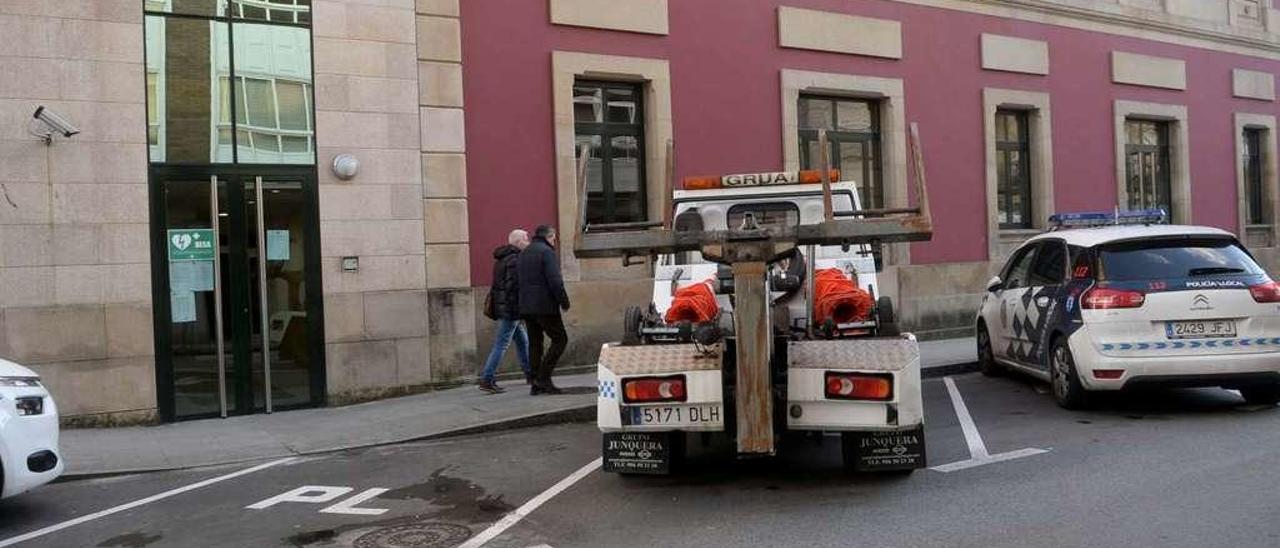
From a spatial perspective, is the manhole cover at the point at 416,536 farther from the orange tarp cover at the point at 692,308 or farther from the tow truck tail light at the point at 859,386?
the tow truck tail light at the point at 859,386

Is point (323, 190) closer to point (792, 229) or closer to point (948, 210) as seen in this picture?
point (792, 229)

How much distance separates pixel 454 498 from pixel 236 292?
4916 millimetres

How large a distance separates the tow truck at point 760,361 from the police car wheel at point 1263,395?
167 inches

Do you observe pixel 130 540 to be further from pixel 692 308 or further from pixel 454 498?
pixel 692 308

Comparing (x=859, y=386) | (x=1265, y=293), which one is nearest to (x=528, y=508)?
(x=859, y=386)

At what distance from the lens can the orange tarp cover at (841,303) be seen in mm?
6605

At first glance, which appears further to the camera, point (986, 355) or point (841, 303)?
point (986, 355)

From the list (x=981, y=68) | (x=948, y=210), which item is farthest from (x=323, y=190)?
(x=981, y=68)

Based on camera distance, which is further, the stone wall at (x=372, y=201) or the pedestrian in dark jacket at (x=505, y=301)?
the stone wall at (x=372, y=201)

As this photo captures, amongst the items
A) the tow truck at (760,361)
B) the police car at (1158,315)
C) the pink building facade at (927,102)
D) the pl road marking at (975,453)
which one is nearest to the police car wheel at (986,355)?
the police car at (1158,315)

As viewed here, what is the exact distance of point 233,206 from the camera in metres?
10.3

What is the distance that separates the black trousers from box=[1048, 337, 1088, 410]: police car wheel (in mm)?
4705

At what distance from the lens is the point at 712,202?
26.8ft

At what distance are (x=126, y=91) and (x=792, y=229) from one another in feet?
24.2
